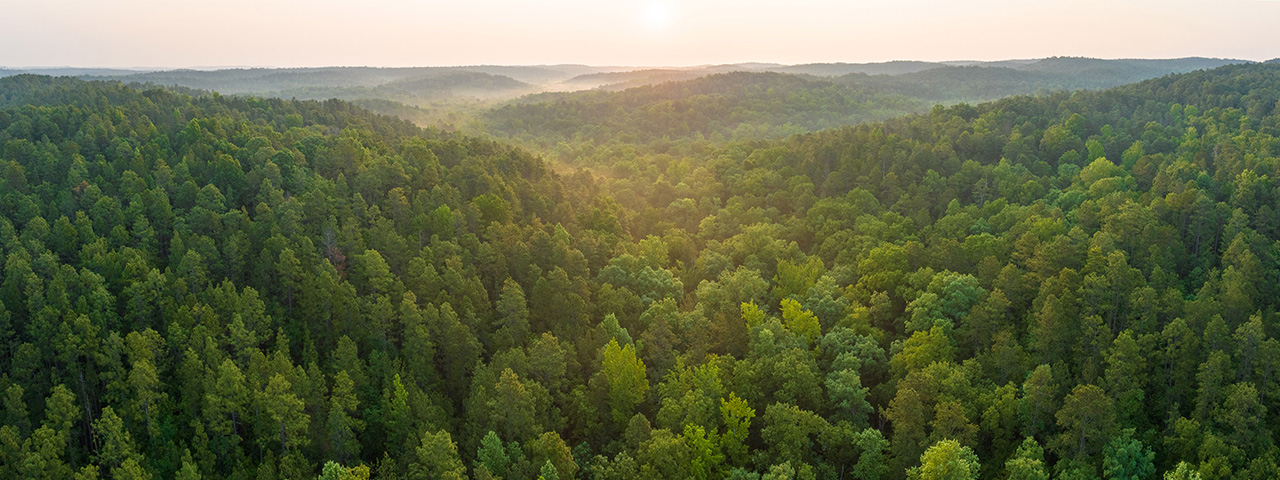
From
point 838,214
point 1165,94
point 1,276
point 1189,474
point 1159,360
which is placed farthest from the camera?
point 1165,94

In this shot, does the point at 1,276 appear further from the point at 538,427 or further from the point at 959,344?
the point at 959,344

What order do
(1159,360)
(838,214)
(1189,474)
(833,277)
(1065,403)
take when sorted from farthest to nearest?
1. (838,214)
2. (833,277)
3. (1159,360)
4. (1065,403)
5. (1189,474)

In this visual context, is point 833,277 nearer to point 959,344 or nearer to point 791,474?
point 959,344

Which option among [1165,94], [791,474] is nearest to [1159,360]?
[791,474]

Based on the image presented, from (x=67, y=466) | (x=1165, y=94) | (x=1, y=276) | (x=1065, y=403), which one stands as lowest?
(x=67, y=466)

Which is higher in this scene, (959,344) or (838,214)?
(838,214)

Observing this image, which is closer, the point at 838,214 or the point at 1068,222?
the point at 1068,222
